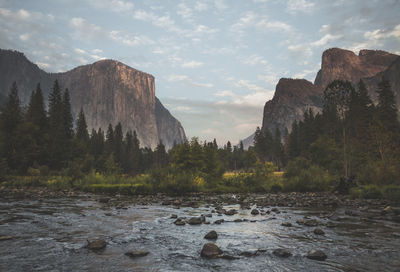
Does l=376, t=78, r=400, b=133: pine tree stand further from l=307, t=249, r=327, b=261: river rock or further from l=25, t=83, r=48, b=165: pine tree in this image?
l=25, t=83, r=48, b=165: pine tree

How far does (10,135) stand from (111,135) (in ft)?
149

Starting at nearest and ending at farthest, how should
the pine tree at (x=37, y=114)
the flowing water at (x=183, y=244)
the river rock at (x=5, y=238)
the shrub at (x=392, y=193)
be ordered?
1. the flowing water at (x=183, y=244)
2. the river rock at (x=5, y=238)
3. the shrub at (x=392, y=193)
4. the pine tree at (x=37, y=114)

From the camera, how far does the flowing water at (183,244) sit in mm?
5938

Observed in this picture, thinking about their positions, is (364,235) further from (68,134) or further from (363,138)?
(68,134)

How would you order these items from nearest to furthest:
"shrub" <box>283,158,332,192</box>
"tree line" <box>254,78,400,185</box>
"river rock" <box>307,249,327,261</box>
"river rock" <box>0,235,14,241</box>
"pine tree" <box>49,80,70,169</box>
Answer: "river rock" <box>307,249,327,261</box> < "river rock" <box>0,235,14,241</box> < "tree line" <box>254,78,400,185</box> < "shrub" <box>283,158,332,192</box> < "pine tree" <box>49,80,70,169</box>

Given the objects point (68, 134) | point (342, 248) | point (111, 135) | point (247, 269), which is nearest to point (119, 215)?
point (247, 269)

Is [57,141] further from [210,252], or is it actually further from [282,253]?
[282,253]

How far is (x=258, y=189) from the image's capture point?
30578mm

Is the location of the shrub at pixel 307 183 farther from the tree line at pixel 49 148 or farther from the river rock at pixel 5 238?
the river rock at pixel 5 238

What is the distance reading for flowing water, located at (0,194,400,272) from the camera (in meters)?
5.94

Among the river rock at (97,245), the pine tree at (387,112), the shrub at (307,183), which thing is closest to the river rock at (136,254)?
the river rock at (97,245)

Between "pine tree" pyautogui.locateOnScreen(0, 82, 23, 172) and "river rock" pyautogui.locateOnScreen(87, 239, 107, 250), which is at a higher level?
"pine tree" pyautogui.locateOnScreen(0, 82, 23, 172)

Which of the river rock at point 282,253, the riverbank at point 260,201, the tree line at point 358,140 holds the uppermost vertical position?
the tree line at point 358,140

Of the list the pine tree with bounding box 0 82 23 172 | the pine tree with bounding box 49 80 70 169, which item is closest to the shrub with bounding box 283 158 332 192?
the pine tree with bounding box 0 82 23 172
